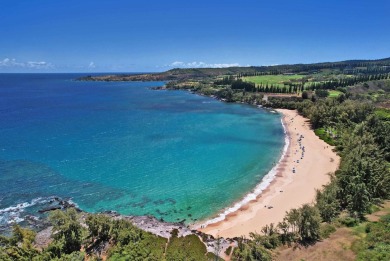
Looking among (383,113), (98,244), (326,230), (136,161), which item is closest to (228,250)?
(326,230)

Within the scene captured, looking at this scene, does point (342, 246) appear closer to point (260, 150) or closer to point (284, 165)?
point (284, 165)

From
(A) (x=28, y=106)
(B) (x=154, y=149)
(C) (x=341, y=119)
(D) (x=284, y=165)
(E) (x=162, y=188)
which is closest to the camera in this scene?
(E) (x=162, y=188)

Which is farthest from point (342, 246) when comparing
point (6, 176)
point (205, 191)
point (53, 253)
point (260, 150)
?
point (6, 176)

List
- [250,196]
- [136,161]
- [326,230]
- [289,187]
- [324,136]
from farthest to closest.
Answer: [324,136] < [136,161] < [289,187] < [250,196] < [326,230]

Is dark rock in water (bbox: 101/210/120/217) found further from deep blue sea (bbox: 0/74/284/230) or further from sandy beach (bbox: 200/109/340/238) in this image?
sandy beach (bbox: 200/109/340/238)

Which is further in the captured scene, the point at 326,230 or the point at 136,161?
the point at 136,161

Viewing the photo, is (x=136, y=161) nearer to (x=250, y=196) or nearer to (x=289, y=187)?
(x=250, y=196)
